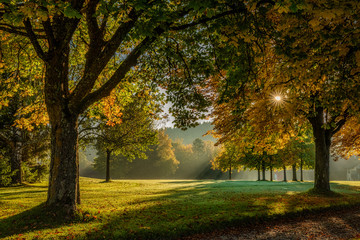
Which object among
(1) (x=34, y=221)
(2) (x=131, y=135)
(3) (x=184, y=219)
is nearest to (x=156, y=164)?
(2) (x=131, y=135)

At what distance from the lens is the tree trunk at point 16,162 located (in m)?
20.9

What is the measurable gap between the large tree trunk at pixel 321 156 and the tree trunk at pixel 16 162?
88.0 ft

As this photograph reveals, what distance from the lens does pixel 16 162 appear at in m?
21.0

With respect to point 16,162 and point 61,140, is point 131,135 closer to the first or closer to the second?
point 16,162

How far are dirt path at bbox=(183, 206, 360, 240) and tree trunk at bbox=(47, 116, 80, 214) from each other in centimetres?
465

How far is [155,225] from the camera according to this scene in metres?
7.31

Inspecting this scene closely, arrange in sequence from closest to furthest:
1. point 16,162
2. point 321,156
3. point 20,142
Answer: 1. point 321,156
2. point 16,162
3. point 20,142

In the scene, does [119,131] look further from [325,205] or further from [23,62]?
[325,205]

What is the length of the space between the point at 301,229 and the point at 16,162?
24819 mm

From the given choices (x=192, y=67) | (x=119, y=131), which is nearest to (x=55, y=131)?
(x=192, y=67)

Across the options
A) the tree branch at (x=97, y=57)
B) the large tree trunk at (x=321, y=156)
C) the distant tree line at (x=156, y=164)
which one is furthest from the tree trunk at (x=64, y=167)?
the distant tree line at (x=156, y=164)

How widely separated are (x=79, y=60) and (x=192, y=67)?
29.6ft

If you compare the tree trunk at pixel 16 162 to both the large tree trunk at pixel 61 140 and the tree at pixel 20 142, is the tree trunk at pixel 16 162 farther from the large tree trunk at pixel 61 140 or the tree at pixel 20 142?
the large tree trunk at pixel 61 140

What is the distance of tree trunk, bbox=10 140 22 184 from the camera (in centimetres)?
2091
